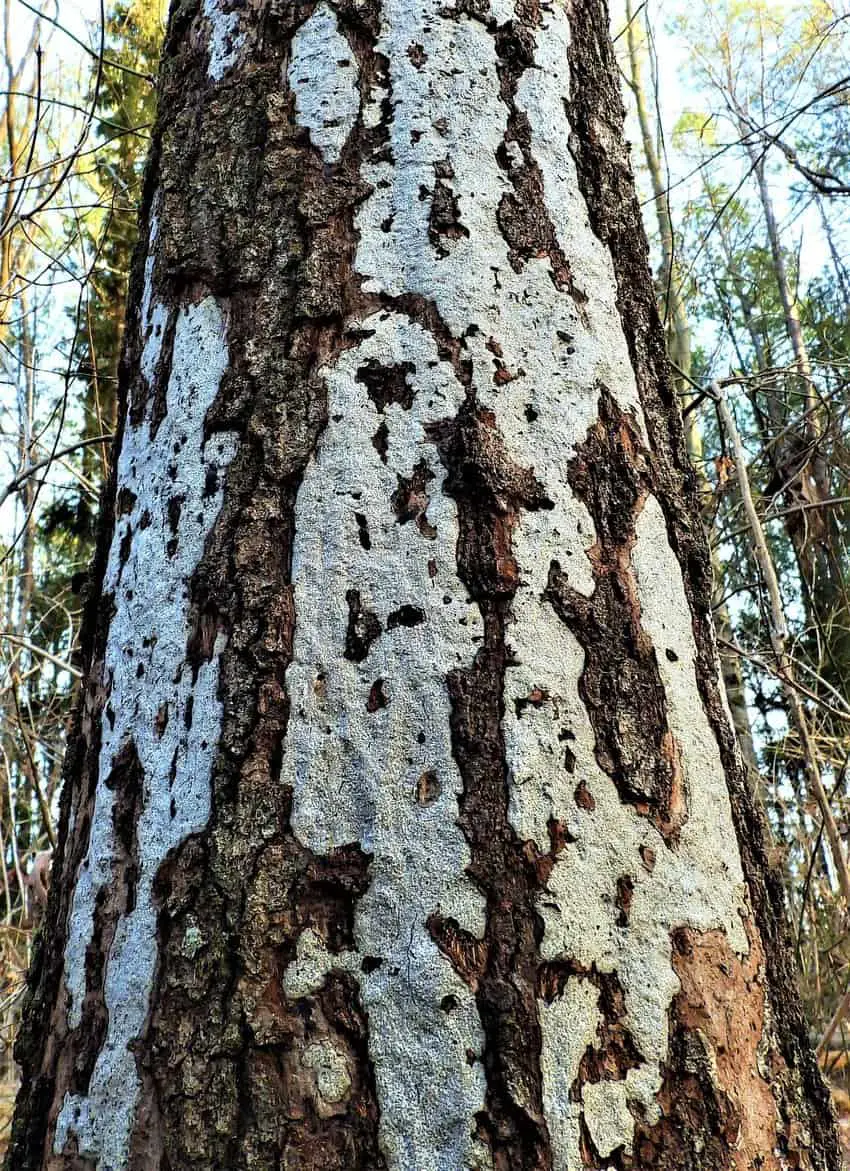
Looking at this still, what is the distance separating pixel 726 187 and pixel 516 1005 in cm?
567

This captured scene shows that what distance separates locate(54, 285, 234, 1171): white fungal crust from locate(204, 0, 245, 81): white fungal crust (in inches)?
9.9

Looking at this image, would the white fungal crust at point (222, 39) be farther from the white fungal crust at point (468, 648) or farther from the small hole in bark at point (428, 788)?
the small hole in bark at point (428, 788)

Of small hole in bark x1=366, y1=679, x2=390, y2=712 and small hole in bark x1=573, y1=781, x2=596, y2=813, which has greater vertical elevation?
small hole in bark x1=366, y1=679, x2=390, y2=712

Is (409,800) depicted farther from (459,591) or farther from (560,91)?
(560,91)

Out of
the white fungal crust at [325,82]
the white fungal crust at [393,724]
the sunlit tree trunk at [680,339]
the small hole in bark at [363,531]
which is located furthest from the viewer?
the sunlit tree trunk at [680,339]

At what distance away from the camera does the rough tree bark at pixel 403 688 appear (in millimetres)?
618

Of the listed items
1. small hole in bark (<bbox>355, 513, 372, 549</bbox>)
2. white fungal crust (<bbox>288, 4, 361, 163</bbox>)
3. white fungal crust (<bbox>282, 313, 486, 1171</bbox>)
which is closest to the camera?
white fungal crust (<bbox>282, 313, 486, 1171</bbox>)

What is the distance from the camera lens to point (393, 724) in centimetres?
67

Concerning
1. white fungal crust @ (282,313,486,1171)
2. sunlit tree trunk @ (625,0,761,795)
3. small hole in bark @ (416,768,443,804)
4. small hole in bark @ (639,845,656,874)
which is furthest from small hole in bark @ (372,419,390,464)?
sunlit tree trunk @ (625,0,761,795)

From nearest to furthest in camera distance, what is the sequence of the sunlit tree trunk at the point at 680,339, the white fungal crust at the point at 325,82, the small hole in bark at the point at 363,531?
1. the small hole in bark at the point at 363,531
2. the white fungal crust at the point at 325,82
3. the sunlit tree trunk at the point at 680,339

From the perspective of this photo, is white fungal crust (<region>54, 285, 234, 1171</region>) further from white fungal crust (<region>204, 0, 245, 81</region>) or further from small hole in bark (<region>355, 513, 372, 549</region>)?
white fungal crust (<region>204, 0, 245, 81</region>)

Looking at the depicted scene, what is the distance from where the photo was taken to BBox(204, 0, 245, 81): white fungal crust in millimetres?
904

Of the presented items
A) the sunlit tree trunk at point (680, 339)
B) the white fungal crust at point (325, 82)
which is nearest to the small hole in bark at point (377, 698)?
the white fungal crust at point (325, 82)

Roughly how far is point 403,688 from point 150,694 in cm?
21
